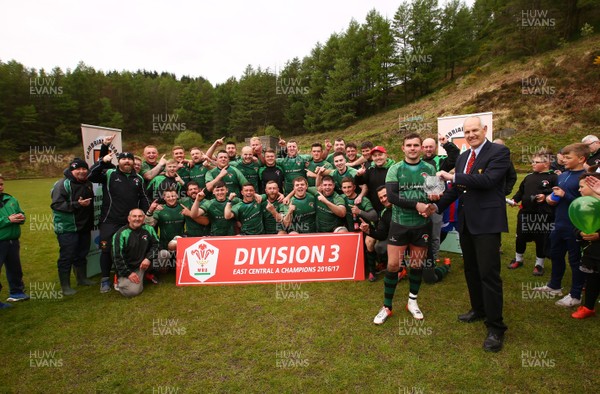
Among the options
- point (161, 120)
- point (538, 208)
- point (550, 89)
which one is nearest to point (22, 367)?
point (538, 208)

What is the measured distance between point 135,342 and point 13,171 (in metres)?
50.8

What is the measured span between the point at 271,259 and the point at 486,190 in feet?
13.1

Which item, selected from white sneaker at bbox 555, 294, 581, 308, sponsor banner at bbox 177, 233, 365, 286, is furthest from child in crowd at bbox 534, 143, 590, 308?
sponsor banner at bbox 177, 233, 365, 286

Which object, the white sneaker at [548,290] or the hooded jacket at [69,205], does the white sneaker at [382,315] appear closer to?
the white sneaker at [548,290]

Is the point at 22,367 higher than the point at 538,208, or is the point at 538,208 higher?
the point at 538,208

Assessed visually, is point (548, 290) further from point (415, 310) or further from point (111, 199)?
point (111, 199)

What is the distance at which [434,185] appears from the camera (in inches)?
154

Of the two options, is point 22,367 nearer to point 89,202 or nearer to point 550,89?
point 89,202

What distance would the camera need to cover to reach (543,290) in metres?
5.34

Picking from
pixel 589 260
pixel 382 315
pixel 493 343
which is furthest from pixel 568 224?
pixel 382 315

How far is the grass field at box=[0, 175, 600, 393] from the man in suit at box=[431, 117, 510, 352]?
538 mm

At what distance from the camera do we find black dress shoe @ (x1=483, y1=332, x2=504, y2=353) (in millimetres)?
3785

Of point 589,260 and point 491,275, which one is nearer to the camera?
point 491,275

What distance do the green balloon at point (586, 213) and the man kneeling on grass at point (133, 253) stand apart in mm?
6958
